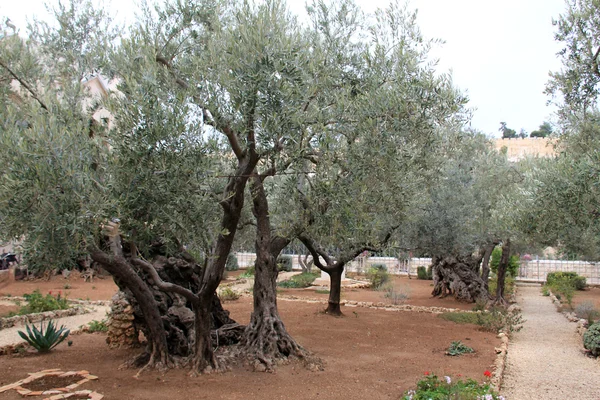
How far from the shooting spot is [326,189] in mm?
7129

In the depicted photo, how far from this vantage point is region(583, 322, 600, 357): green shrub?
1052 cm

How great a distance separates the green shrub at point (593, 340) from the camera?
10.5 metres

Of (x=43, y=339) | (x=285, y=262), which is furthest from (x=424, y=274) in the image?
(x=43, y=339)

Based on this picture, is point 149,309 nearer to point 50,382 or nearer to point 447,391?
point 50,382

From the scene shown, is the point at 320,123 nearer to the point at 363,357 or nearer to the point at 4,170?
the point at 4,170

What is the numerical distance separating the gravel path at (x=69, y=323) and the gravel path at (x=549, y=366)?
8336mm

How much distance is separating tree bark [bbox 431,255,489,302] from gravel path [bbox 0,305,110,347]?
41.7 feet

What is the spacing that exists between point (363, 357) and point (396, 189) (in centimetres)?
369

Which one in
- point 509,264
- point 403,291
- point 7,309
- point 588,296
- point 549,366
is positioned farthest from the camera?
point 509,264

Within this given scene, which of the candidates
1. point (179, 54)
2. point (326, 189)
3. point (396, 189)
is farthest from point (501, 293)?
point (179, 54)

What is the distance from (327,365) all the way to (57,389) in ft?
14.2

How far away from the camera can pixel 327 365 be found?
8969 millimetres

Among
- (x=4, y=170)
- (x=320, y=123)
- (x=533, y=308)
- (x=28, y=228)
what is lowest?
(x=533, y=308)

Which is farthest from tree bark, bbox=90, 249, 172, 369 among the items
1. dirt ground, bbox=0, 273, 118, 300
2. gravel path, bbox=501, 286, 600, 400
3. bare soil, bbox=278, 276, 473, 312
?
bare soil, bbox=278, 276, 473, 312
